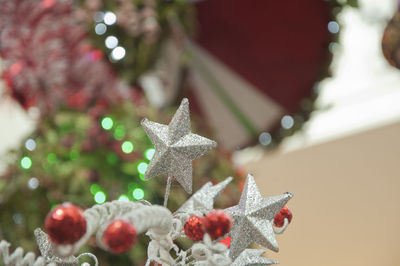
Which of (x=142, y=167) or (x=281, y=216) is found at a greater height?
(x=281, y=216)

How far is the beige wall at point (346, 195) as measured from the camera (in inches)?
60.7

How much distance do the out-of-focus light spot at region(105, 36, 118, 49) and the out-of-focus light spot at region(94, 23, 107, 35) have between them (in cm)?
2

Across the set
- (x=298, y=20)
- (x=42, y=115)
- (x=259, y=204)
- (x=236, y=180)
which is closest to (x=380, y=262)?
(x=298, y=20)

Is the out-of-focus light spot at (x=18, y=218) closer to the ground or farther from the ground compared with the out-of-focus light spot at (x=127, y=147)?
closer to the ground

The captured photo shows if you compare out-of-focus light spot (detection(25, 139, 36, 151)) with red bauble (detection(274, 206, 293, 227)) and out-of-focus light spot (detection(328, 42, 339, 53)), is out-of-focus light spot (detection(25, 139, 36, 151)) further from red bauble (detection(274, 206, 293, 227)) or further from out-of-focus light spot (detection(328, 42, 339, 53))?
out-of-focus light spot (detection(328, 42, 339, 53))

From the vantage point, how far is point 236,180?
93 cm

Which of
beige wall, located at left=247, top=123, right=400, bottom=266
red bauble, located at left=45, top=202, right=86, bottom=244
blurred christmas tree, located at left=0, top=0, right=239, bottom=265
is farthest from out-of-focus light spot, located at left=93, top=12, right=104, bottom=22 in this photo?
red bauble, located at left=45, top=202, right=86, bottom=244

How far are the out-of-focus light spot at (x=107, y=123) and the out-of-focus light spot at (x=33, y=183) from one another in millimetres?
149

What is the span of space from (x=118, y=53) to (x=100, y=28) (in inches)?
2.8

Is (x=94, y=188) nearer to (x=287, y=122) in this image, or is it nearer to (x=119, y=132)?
(x=119, y=132)

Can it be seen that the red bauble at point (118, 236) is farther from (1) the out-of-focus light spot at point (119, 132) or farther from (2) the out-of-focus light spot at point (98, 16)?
(2) the out-of-focus light spot at point (98, 16)

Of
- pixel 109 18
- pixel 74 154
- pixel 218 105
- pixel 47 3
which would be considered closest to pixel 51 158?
pixel 74 154

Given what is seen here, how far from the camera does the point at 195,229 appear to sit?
30 cm

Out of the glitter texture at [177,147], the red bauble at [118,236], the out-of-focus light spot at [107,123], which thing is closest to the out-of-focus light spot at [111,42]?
the out-of-focus light spot at [107,123]
